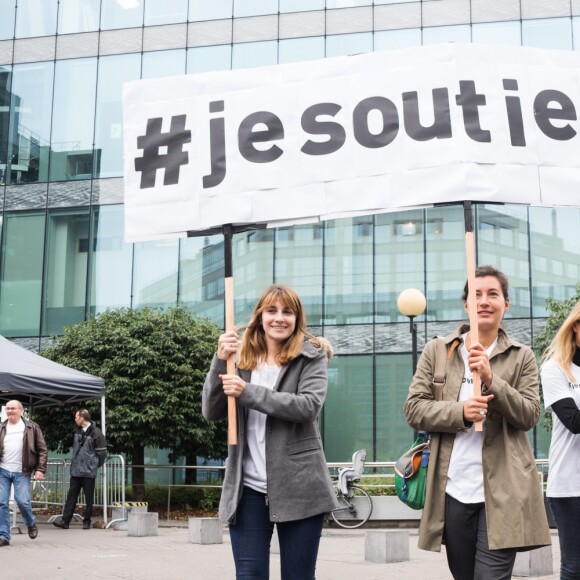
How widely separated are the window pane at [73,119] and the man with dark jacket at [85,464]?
14.3 metres

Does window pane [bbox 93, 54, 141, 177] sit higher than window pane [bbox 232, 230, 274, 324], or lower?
higher

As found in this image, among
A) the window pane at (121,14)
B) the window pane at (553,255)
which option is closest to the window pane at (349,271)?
the window pane at (553,255)

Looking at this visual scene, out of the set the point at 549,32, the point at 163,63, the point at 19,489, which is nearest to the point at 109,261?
the point at 163,63

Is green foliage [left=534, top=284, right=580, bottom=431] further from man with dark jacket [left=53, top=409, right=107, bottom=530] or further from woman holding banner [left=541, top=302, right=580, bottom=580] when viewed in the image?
woman holding banner [left=541, top=302, right=580, bottom=580]

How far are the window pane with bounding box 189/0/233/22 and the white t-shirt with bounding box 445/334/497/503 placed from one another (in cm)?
2669

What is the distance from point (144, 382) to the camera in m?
20.1

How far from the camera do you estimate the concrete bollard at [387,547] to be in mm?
10484

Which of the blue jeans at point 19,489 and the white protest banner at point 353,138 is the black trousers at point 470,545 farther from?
the blue jeans at point 19,489

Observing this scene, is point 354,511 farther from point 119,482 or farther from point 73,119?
point 73,119

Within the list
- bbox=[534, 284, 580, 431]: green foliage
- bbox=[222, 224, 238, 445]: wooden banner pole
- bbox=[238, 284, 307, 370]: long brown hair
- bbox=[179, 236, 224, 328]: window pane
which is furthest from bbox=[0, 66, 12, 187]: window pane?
bbox=[238, 284, 307, 370]: long brown hair

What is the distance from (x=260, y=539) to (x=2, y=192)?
88.9 feet

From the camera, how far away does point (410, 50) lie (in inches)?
186

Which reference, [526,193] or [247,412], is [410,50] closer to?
[526,193]

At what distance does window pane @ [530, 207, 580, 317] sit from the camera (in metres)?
25.6
